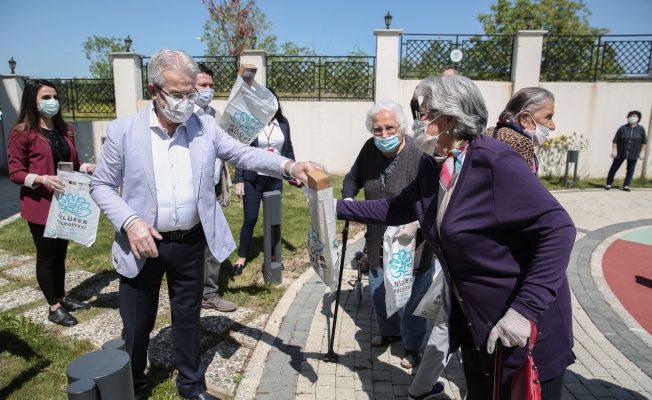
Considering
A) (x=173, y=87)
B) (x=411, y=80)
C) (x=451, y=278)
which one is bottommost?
(x=451, y=278)

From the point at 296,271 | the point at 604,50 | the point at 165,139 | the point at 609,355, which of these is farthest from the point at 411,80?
the point at 165,139

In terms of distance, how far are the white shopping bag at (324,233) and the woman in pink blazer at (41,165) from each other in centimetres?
262

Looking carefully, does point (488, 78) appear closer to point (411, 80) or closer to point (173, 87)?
point (411, 80)

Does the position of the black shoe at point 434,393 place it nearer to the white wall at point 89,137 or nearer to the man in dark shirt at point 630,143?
the man in dark shirt at point 630,143

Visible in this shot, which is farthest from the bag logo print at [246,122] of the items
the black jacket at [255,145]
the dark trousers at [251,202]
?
the dark trousers at [251,202]

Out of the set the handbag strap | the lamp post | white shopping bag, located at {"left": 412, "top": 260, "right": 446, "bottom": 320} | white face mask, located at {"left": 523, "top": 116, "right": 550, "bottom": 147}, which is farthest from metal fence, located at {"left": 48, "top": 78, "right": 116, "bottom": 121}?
the handbag strap

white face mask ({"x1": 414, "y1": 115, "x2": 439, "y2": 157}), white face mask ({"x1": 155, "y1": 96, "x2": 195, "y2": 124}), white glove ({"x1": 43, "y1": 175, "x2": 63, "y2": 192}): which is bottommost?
white glove ({"x1": 43, "y1": 175, "x2": 63, "y2": 192})

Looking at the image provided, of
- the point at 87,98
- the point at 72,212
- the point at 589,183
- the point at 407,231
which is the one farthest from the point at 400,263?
the point at 87,98

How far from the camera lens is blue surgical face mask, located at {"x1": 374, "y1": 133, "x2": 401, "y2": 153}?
11.8ft

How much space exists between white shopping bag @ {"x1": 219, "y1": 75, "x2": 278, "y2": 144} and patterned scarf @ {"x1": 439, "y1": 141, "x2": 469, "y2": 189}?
8.08 ft

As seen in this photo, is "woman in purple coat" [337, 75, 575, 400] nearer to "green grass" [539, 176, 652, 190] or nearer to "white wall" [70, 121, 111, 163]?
"green grass" [539, 176, 652, 190]

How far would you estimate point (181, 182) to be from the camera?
2795mm

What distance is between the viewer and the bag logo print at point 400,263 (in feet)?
11.5

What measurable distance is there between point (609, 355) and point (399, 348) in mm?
1765
